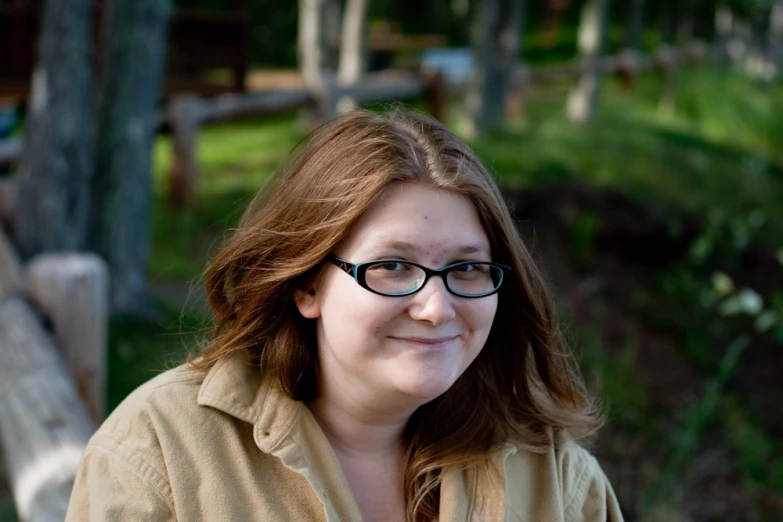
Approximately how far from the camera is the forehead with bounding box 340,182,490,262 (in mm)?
1630

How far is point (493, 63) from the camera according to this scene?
10828 mm

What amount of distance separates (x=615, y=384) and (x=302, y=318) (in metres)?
3.89

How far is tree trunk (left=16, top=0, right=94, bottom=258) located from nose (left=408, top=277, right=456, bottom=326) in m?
2.96

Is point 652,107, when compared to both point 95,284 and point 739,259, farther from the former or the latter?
point 95,284

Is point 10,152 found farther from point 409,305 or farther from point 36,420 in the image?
point 409,305

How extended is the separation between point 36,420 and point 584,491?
1.35 metres

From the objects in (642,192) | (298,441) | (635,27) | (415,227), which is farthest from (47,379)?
(635,27)

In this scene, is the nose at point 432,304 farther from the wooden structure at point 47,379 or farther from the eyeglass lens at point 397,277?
the wooden structure at point 47,379

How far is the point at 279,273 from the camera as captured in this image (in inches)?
68.1

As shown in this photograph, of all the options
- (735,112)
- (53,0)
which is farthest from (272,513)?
(735,112)

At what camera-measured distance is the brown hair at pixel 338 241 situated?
1683 millimetres

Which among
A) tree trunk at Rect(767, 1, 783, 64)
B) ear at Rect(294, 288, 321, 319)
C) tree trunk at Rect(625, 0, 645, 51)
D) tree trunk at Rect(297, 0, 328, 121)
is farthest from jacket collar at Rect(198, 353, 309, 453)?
tree trunk at Rect(767, 1, 783, 64)

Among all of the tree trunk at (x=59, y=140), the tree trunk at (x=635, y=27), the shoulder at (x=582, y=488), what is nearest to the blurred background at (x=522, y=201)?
the tree trunk at (x=59, y=140)

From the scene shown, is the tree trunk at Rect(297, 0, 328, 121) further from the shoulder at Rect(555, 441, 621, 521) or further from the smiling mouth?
the smiling mouth
